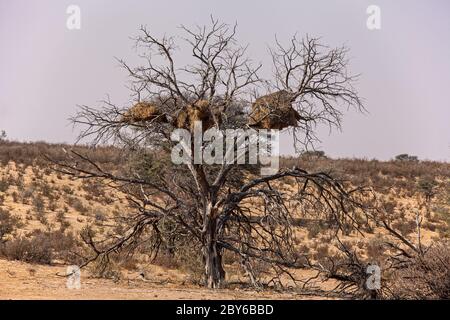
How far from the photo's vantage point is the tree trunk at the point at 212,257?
11.8m

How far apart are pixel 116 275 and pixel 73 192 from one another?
15.9 metres

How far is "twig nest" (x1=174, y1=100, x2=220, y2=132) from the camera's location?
441 inches

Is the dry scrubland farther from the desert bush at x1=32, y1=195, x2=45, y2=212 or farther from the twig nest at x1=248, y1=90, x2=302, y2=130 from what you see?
the twig nest at x1=248, y1=90, x2=302, y2=130

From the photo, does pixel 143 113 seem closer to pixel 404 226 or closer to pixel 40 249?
pixel 40 249

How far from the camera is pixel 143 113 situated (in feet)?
37.9

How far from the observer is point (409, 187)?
36.5 m

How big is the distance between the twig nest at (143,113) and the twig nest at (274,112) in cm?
183

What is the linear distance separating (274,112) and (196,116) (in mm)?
1474

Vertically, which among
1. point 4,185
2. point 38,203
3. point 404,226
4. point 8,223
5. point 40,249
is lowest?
point 404,226

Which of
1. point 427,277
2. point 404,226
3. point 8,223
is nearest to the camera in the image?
point 427,277

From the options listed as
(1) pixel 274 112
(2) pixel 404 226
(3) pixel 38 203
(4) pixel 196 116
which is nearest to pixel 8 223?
(3) pixel 38 203

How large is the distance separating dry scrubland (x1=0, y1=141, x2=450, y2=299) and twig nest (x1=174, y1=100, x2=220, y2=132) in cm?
226

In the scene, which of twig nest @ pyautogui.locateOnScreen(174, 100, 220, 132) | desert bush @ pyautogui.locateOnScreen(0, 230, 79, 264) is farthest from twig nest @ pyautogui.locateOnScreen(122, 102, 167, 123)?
desert bush @ pyautogui.locateOnScreen(0, 230, 79, 264)
